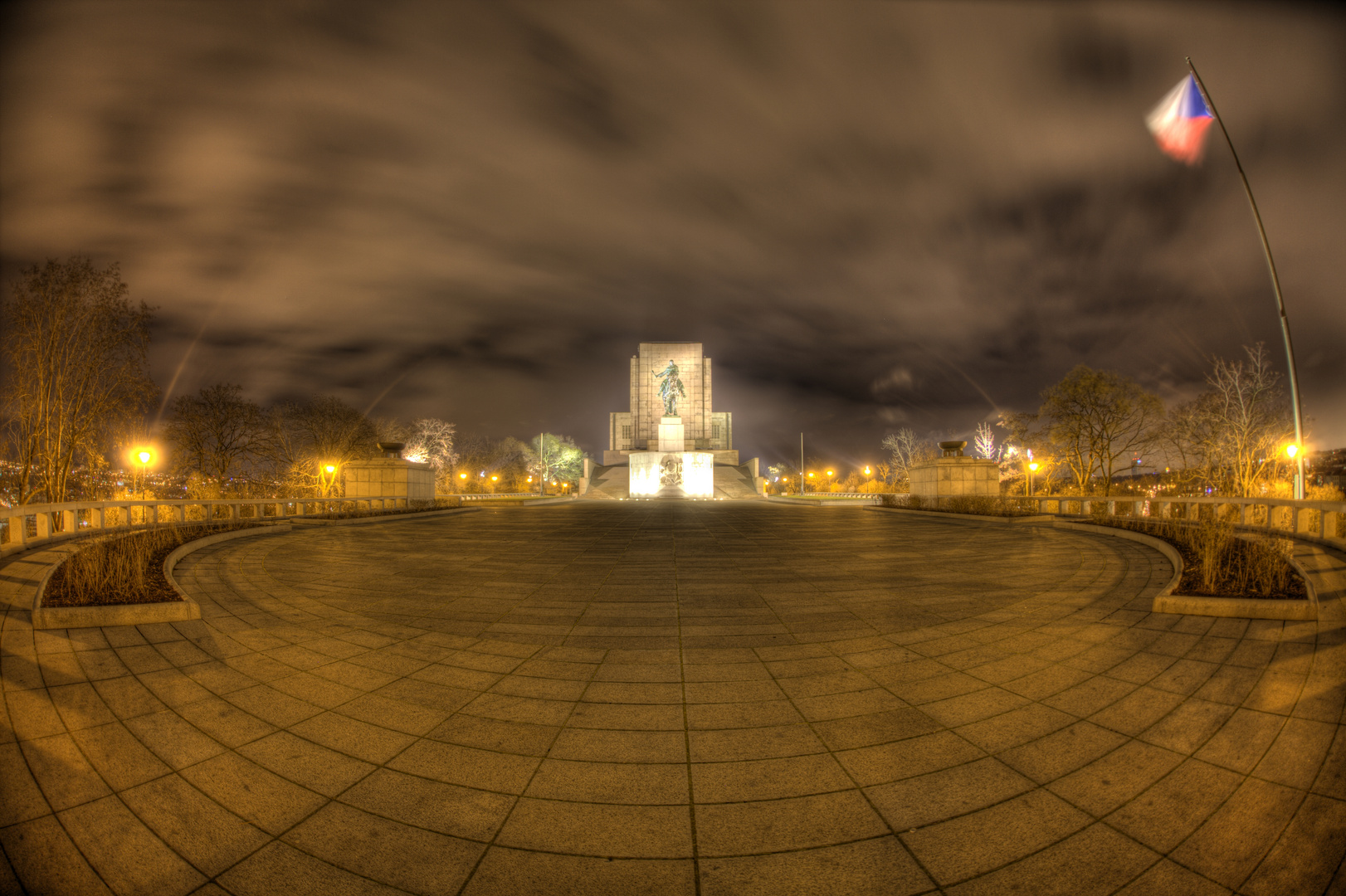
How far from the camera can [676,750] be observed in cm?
357

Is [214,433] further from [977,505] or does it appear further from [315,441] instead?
[977,505]

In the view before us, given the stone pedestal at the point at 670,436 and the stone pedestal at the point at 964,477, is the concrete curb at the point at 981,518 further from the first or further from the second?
the stone pedestal at the point at 670,436

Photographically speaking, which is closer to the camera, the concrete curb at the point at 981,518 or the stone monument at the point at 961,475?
the concrete curb at the point at 981,518

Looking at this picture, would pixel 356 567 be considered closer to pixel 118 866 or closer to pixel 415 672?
pixel 415 672

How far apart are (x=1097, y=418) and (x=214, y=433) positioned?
6050cm

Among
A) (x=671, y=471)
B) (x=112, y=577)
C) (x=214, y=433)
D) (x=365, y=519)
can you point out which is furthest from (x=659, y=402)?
(x=112, y=577)

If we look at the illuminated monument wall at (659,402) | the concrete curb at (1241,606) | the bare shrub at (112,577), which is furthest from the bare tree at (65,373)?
the illuminated monument wall at (659,402)

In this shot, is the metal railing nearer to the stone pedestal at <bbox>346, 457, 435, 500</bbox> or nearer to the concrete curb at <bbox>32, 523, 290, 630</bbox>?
the stone pedestal at <bbox>346, 457, 435, 500</bbox>

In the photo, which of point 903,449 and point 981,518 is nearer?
point 981,518

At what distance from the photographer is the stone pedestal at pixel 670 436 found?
52.6 metres

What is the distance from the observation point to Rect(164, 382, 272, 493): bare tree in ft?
116

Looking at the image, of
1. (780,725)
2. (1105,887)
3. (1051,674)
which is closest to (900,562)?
(1051,674)

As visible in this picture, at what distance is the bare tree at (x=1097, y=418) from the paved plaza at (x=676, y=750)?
36698 millimetres

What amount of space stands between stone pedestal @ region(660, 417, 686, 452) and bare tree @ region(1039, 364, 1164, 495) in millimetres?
29935
